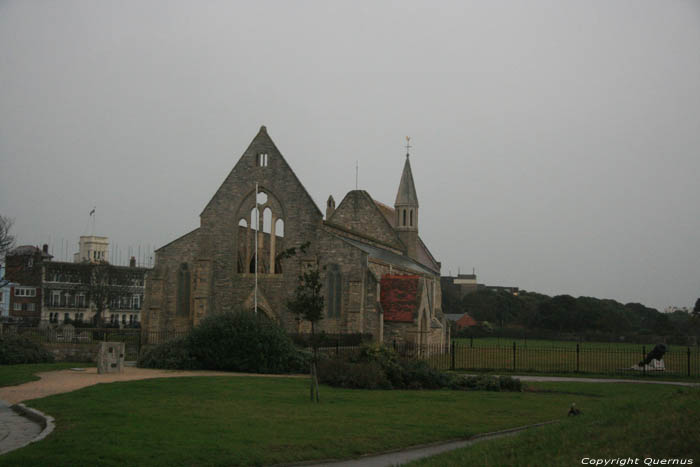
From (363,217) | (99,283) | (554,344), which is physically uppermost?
(363,217)

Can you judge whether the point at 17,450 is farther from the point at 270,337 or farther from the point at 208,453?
the point at 270,337

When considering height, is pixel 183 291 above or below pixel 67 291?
below

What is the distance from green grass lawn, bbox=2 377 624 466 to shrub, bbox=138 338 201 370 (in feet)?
17.2

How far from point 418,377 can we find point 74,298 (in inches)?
3049

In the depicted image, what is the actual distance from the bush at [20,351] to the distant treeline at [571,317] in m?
65.2

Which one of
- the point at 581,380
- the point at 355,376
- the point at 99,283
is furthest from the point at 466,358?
the point at 99,283

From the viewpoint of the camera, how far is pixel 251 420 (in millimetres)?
15406

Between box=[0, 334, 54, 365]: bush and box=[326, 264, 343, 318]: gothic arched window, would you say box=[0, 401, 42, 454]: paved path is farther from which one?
box=[326, 264, 343, 318]: gothic arched window

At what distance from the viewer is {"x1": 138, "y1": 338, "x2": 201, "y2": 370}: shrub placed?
94.1ft

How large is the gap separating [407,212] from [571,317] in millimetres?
38991

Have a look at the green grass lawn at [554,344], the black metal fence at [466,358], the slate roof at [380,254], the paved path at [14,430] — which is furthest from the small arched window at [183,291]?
the green grass lawn at [554,344]

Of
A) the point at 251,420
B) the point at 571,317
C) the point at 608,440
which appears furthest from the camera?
the point at 571,317

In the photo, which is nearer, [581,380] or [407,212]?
[581,380]

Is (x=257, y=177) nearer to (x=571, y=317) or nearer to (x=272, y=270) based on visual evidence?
(x=272, y=270)
